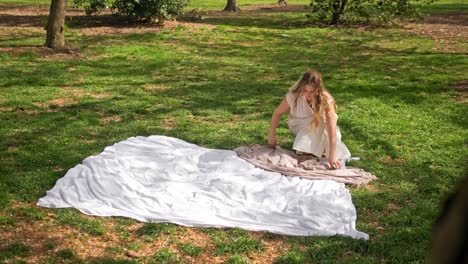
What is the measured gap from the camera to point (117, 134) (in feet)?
26.3

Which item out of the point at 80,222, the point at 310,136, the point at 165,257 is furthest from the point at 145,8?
the point at 165,257

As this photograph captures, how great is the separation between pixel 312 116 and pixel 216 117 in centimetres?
218

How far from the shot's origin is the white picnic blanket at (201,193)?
5.47m

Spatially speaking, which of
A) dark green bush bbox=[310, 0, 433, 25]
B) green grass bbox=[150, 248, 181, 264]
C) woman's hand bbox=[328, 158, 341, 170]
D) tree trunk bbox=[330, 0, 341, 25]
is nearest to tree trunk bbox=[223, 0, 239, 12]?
dark green bush bbox=[310, 0, 433, 25]

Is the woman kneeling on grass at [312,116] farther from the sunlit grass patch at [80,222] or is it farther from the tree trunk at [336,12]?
the tree trunk at [336,12]

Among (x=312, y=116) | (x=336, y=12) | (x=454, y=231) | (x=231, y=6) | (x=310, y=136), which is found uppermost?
(x=454, y=231)

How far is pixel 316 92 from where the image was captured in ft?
23.4

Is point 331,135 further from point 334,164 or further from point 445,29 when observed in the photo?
point 445,29

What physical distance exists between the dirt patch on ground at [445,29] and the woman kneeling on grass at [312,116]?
10.1m

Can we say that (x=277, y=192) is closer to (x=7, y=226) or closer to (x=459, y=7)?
(x=7, y=226)

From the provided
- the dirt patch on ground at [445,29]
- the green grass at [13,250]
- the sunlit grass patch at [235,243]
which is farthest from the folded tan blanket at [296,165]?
the dirt patch on ground at [445,29]

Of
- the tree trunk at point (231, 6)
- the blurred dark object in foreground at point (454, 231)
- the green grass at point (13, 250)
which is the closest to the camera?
the blurred dark object in foreground at point (454, 231)

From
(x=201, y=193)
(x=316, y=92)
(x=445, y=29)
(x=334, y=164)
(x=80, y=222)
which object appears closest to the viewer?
(x=80, y=222)

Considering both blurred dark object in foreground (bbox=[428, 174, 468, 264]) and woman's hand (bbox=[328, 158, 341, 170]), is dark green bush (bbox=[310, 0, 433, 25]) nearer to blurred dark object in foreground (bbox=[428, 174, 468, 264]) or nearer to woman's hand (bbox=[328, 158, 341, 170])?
woman's hand (bbox=[328, 158, 341, 170])
